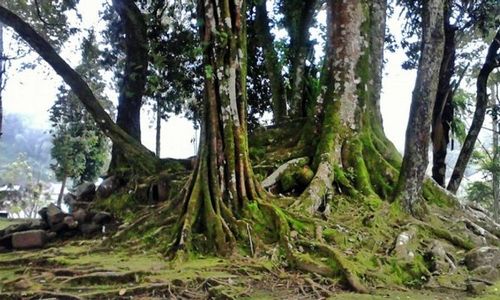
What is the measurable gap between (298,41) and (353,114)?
2706 mm

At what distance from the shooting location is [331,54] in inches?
266

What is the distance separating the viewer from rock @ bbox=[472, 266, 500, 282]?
14.2 feet

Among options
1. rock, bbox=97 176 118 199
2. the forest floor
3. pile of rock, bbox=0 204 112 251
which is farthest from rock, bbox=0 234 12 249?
the forest floor

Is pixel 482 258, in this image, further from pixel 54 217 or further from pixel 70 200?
pixel 70 200

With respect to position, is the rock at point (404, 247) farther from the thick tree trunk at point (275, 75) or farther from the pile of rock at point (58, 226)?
the thick tree trunk at point (275, 75)

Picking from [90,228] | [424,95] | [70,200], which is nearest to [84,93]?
[70,200]

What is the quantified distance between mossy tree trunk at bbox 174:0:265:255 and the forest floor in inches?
23.5

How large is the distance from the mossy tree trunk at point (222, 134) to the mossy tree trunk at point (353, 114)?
1.11 meters

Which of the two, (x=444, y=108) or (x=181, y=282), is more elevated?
(x=444, y=108)

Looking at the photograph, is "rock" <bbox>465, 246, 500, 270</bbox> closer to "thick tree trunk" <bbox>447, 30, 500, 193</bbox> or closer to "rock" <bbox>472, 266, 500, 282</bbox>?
"rock" <bbox>472, 266, 500, 282</bbox>

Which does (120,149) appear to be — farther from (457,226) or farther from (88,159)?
(88,159)

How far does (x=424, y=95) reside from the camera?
5145 mm

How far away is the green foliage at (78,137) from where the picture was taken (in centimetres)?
1460

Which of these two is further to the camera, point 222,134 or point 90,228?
point 90,228
